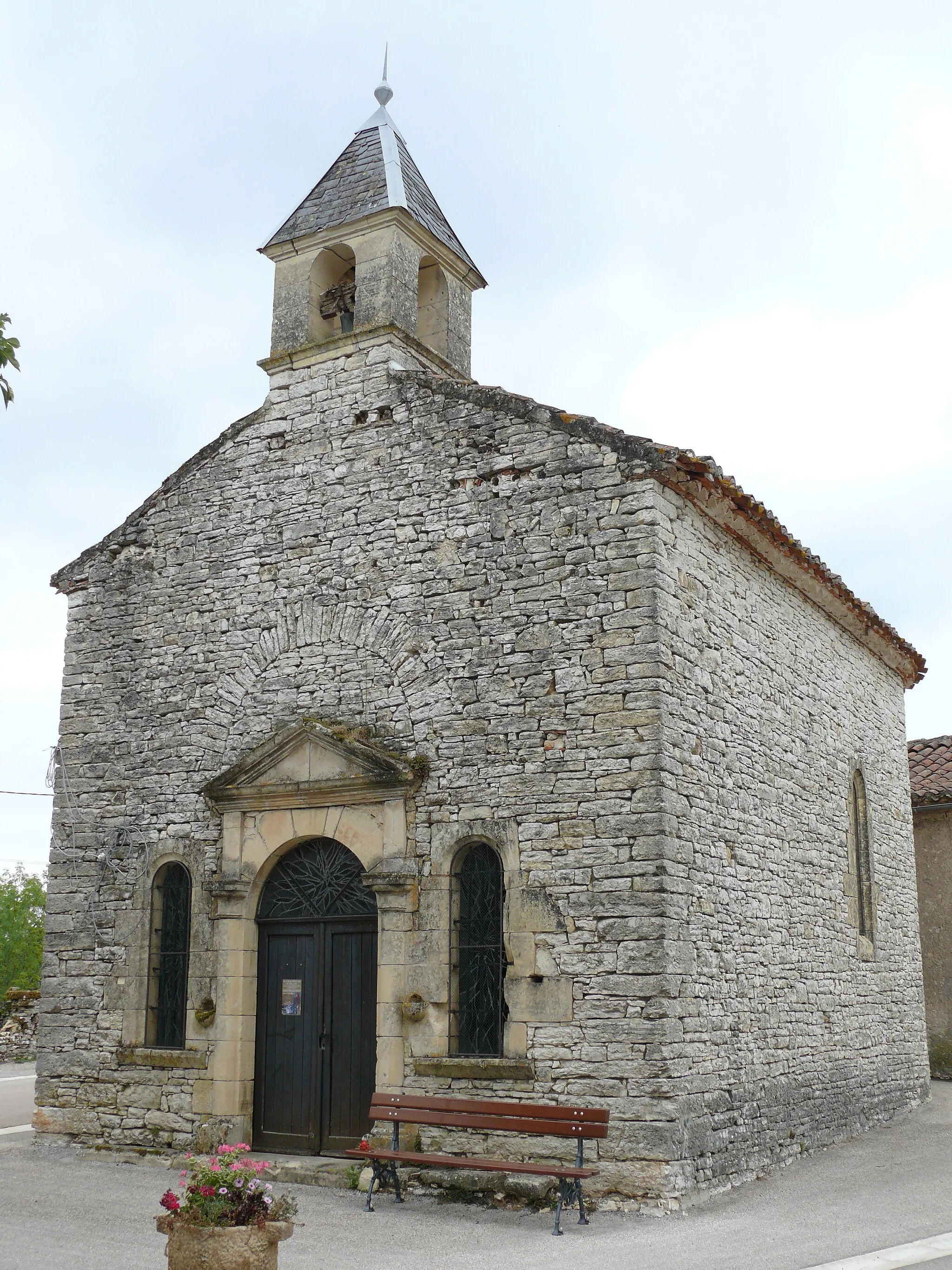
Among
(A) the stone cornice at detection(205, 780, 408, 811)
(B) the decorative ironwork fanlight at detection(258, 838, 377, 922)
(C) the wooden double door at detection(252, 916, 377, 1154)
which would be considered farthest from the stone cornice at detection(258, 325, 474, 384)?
(C) the wooden double door at detection(252, 916, 377, 1154)

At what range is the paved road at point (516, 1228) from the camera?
673 cm

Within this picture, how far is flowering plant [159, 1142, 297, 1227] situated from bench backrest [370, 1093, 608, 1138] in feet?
8.29

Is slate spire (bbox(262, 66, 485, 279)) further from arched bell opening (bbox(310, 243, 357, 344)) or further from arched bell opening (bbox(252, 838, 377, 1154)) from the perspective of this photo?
arched bell opening (bbox(252, 838, 377, 1154))

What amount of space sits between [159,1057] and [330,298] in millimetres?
7227

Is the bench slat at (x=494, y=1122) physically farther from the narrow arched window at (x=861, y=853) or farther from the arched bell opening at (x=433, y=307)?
the arched bell opening at (x=433, y=307)

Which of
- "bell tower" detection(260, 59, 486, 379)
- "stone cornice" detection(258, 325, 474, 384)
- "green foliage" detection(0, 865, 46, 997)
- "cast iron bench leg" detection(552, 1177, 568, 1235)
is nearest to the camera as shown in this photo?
"cast iron bench leg" detection(552, 1177, 568, 1235)

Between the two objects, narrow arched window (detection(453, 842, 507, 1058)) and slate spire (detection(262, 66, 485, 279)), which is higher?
slate spire (detection(262, 66, 485, 279))

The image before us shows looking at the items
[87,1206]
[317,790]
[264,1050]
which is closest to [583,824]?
[317,790]

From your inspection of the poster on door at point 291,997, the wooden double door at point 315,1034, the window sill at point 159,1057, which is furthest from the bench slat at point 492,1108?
the window sill at point 159,1057

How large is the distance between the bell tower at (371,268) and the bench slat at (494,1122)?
6.59 metres

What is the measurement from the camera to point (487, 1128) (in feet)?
26.9

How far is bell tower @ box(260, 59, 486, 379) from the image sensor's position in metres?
11.4

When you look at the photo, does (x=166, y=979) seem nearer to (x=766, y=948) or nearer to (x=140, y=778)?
(x=140, y=778)

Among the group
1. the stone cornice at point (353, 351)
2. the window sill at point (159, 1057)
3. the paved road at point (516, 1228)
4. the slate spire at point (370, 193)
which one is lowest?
the paved road at point (516, 1228)
